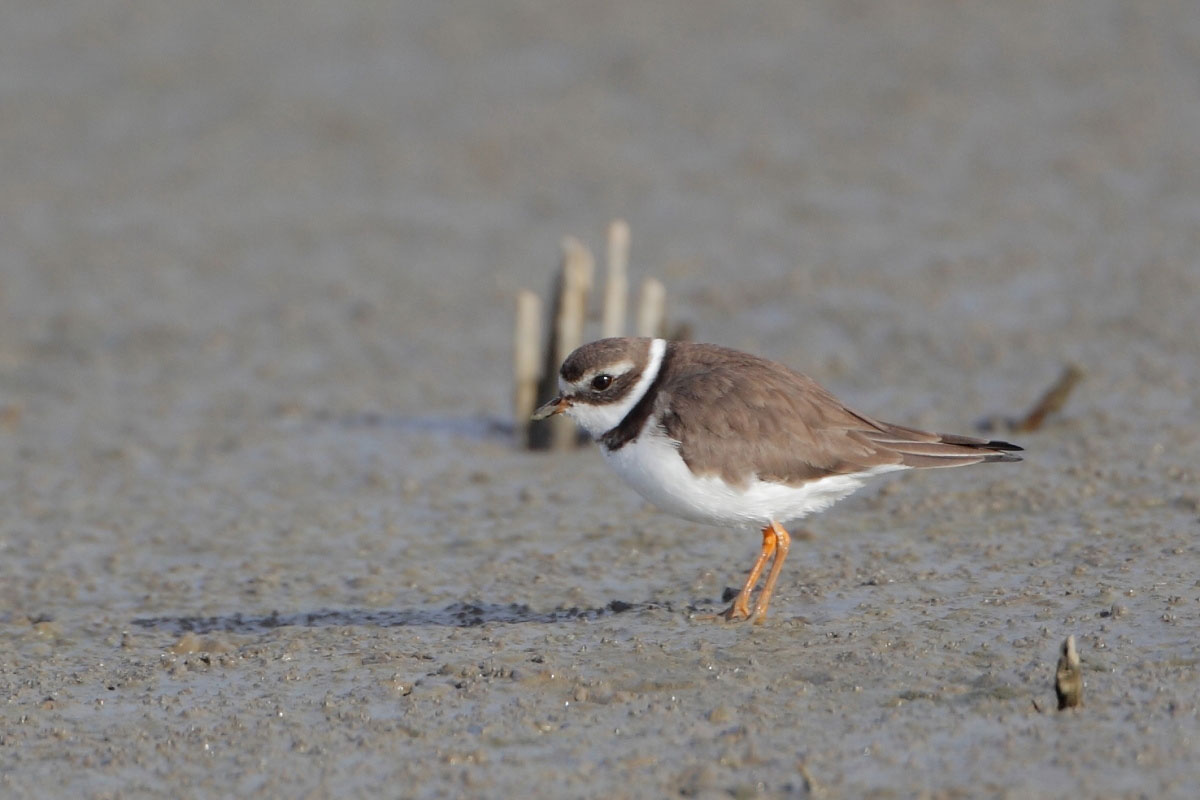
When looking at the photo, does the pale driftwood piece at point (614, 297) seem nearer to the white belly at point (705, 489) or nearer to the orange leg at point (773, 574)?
the orange leg at point (773, 574)

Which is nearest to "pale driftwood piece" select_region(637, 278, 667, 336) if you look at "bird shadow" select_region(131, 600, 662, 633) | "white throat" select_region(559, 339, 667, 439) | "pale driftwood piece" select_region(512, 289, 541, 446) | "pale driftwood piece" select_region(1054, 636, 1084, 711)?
"pale driftwood piece" select_region(512, 289, 541, 446)

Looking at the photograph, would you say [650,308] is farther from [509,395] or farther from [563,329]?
[509,395]

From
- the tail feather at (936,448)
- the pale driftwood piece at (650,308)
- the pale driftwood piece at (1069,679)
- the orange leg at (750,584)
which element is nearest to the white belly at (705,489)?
the tail feather at (936,448)

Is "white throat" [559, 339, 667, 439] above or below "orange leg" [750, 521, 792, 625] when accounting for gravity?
above

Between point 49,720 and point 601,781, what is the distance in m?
2.25

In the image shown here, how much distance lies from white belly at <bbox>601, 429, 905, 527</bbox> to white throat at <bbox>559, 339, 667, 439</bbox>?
244 mm

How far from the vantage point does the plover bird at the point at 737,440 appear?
21.2 feet

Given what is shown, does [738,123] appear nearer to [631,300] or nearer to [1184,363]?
[631,300]

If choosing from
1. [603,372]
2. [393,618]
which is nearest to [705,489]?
[603,372]

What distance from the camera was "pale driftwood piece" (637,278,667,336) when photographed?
9.84 m

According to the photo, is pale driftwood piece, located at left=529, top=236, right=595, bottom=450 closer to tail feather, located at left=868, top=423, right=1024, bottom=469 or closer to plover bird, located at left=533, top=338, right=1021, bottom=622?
plover bird, located at left=533, top=338, right=1021, bottom=622

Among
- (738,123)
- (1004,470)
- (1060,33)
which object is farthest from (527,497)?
(1060,33)

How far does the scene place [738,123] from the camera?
15.3 m

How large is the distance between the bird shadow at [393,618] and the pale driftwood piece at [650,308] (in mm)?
3024
